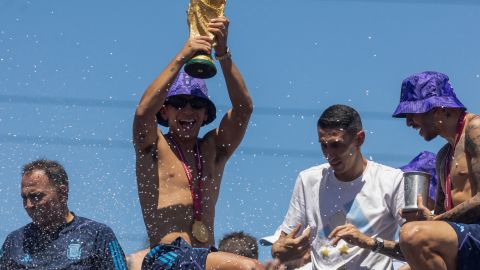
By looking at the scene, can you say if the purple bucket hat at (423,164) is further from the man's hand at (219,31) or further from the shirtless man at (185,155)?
the man's hand at (219,31)

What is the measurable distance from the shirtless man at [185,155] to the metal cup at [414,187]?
116 centimetres

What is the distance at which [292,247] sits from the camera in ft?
23.4

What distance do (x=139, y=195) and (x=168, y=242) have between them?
40 centimetres

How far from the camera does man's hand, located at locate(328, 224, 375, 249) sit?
23.6ft

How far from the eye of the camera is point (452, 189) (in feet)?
23.9

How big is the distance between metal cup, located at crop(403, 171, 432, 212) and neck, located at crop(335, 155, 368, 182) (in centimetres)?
73

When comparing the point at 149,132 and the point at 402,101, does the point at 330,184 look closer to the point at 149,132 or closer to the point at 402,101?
the point at 402,101

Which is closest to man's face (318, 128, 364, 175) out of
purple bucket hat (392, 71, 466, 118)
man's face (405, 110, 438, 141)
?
purple bucket hat (392, 71, 466, 118)

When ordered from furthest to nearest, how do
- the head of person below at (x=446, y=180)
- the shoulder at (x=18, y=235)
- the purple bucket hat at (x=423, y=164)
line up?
the purple bucket hat at (x=423, y=164)
the shoulder at (x=18, y=235)
the head of person below at (x=446, y=180)

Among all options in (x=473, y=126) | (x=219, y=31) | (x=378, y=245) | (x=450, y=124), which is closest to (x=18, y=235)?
(x=219, y=31)

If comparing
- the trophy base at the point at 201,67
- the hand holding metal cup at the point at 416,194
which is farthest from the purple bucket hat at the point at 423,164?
the trophy base at the point at 201,67

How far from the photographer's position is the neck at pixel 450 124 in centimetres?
736

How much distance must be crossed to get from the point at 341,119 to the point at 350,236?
0.95 meters

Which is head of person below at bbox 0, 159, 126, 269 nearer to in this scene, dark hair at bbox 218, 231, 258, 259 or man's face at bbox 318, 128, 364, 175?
dark hair at bbox 218, 231, 258, 259
